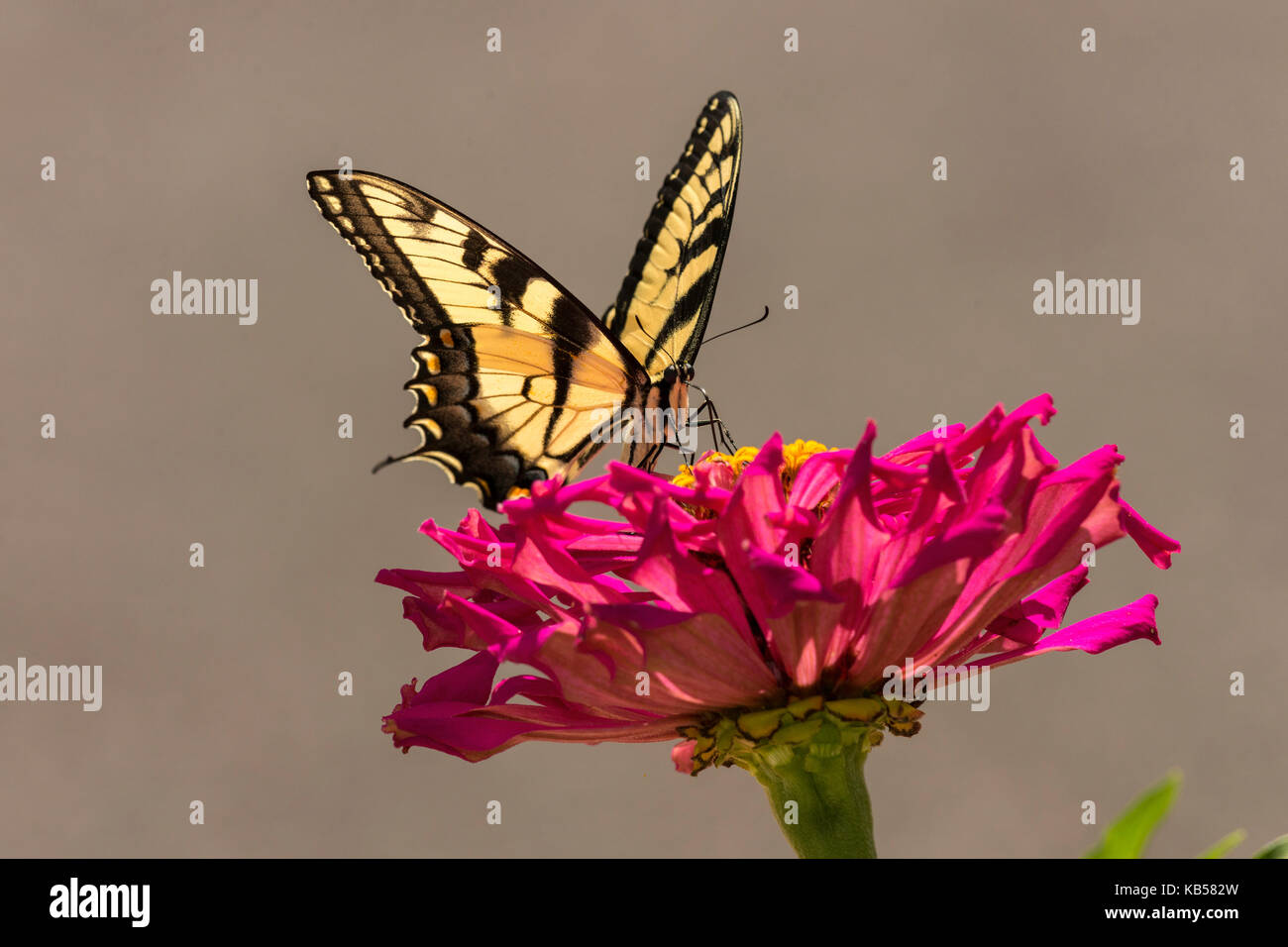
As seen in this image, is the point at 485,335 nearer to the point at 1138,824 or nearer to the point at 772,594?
the point at 772,594

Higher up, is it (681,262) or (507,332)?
(681,262)

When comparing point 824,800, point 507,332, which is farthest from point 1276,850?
point 507,332

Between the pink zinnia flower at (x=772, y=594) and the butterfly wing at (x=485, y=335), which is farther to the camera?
the butterfly wing at (x=485, y=335)

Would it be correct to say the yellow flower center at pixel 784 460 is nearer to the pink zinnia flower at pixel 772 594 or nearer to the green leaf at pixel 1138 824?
the pink zinnia flower at pixel 772 594

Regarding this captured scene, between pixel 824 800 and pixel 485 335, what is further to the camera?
pixel 485 335

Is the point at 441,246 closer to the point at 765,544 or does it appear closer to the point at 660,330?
the point at 660,330

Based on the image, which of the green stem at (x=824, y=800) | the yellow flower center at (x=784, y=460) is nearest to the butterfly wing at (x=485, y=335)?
the yellow flower center at (x=784, y=460)

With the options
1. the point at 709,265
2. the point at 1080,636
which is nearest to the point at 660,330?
the point at 709,265
